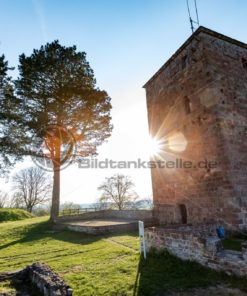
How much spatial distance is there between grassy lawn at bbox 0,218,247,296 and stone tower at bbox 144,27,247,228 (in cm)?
360

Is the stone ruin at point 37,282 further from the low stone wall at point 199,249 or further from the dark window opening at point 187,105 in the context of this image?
the dark window opening at point 187,105

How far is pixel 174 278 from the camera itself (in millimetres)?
5488

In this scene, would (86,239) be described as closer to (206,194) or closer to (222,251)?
(206,194)

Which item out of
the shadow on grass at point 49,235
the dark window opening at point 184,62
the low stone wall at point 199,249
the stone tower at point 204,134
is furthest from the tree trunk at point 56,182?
the low stone wall at point 199,249

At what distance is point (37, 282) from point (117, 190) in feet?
113

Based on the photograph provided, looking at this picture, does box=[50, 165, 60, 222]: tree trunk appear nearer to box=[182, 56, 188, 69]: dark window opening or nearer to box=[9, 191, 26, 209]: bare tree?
box=[182, 56, 188, 69]: dark window opening

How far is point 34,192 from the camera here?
39.8m

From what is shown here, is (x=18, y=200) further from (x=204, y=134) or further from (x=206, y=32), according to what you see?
(x=206, y=32)

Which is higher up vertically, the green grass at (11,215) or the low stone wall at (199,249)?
the green grass at (11,215)

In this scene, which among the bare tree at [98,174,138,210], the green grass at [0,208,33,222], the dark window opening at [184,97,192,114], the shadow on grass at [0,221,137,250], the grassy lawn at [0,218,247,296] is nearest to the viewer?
the grassy lawn at [0,218,247,296]

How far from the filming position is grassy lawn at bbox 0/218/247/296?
502 centimetres

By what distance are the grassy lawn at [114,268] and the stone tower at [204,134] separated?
360 centimetres

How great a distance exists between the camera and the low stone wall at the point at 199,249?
5.10 m

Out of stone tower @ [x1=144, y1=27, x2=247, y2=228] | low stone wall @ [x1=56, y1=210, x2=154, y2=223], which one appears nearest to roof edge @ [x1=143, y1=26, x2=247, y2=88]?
stone tower @ [x1=144, y1=27, x2=247, y2=228]
